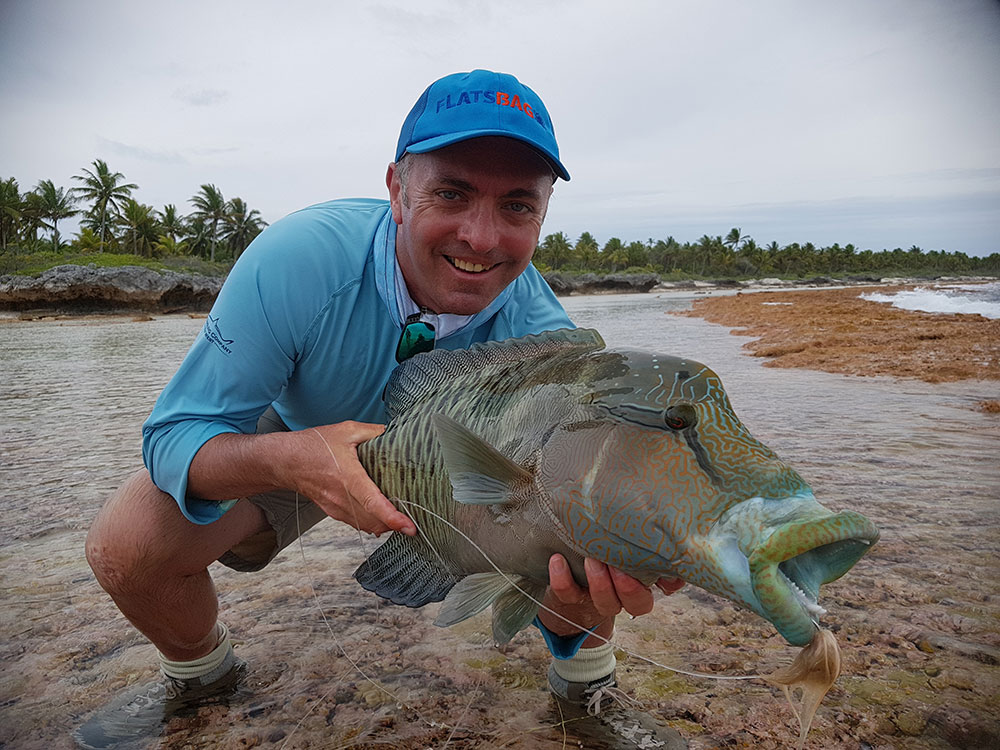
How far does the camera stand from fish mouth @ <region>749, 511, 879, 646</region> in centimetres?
104

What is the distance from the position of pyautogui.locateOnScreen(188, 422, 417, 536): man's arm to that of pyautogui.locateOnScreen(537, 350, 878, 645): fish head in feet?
1.75

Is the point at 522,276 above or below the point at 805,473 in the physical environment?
above

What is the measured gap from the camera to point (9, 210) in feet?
132

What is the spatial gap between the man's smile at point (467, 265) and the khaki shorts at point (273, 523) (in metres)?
0.94

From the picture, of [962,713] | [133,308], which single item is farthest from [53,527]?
[133,308]

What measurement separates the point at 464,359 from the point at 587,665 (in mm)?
1012

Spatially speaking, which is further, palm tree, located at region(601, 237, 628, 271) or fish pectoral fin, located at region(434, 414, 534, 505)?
palm tree, located at region(601, 237, 628, 271)

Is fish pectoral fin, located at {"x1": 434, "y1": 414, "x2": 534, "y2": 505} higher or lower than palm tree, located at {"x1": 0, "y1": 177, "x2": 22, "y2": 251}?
lower

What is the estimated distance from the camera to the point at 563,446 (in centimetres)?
143

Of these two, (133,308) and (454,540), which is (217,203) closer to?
(133,308)

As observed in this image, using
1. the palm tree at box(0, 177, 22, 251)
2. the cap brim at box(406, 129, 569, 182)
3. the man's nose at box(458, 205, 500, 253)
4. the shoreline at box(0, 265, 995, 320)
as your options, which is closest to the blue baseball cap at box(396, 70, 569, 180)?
the cap brim at box(406, 129, 569, 182)

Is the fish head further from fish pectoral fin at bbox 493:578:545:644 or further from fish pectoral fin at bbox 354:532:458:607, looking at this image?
fish pectoral fin at bbox 354:532:458:607

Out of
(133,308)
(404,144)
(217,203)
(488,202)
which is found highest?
(217,203)

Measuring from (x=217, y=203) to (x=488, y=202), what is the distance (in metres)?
57.2
